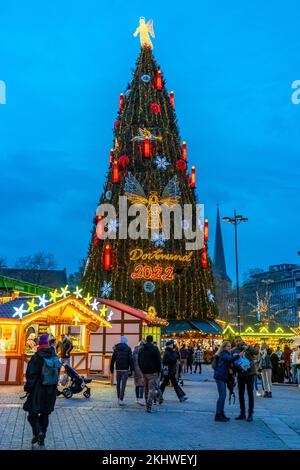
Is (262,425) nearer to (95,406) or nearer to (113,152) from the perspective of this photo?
(95,406)

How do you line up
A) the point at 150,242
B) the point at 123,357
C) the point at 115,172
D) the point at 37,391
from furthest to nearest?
the point at 115,172 < the point at 150,242 < the point at 123,357 < the point at 37,391

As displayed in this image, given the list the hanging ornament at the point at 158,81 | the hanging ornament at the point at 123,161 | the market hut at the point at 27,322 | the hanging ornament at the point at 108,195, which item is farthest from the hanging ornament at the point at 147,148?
the market hut at the point at 27,322

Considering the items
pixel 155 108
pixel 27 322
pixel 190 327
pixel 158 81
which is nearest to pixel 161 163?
pixel 155 108

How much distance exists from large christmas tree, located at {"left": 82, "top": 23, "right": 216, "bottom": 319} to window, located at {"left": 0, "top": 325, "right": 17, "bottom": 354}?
23139 mm

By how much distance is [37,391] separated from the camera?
303 inches

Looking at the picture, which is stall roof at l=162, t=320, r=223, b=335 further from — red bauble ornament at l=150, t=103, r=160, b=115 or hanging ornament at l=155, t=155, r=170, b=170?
red bauble ornament at l=150, t=103, r=160, b=115

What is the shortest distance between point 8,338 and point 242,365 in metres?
11.1

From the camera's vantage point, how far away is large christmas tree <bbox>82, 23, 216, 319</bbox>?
42.5 m

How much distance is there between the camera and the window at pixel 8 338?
62.8 feet

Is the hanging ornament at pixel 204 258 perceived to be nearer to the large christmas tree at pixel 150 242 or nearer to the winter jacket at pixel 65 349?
the large christmas tree at pixel 150 242

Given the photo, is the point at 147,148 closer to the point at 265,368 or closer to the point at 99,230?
the point at 99,230

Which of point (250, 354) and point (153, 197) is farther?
point (153, 197)

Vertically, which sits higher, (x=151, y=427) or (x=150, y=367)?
(x=150, y=367)

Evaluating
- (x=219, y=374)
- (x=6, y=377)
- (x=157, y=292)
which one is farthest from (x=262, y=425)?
(x=157, y=292)
